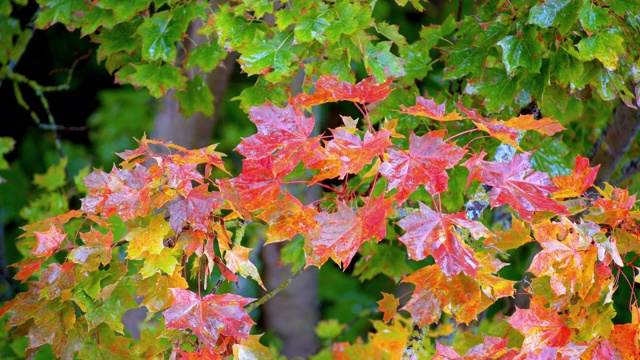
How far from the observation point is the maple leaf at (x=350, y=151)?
1.18 metres

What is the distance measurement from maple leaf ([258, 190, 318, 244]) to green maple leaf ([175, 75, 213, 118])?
1017 mm

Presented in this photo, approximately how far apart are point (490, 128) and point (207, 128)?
1.96 m

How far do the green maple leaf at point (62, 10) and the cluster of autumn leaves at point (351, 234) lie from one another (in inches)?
33.6

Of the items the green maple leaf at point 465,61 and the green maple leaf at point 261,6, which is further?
the green maple leaf at point 465,61

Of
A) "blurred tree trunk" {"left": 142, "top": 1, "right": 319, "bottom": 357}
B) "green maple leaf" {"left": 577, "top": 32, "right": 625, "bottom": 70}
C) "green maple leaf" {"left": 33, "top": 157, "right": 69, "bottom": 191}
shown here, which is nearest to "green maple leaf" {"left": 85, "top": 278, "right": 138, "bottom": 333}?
"green maple leaf" {"left": 577, "top": 32, "right": 625, "bottom": 70}

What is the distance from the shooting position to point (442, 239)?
3.86 ft

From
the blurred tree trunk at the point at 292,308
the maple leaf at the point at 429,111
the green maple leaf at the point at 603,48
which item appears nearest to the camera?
the maple leaf at the point at 429,111

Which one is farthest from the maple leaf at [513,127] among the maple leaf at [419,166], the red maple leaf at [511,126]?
the maple leaf at [419,166]

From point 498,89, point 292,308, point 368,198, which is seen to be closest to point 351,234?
point 368,198

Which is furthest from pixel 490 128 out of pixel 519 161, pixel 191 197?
pixel 191 197

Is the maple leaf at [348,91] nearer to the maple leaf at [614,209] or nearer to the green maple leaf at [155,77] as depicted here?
the maple leaf at [614,209]

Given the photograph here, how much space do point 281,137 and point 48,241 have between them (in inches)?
20.7

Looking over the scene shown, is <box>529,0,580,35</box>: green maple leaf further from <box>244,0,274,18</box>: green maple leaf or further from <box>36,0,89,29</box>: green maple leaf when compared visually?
<box>36,0,89,29</box>: green maple leaf

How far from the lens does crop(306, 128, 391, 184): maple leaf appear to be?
1.18 metres
